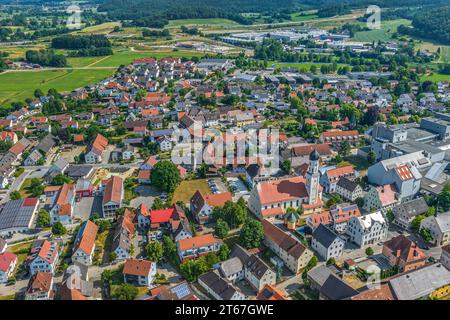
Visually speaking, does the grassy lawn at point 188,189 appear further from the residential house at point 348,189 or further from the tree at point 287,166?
the residential house at point 348,189

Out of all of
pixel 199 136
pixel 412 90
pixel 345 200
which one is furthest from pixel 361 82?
pixel 345 200

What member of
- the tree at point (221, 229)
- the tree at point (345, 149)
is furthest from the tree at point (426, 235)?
the tree at point (345, 149)

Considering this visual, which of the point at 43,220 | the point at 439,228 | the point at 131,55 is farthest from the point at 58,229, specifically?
the point at 131,55

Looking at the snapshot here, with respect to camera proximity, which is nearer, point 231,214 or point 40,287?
point 40,287

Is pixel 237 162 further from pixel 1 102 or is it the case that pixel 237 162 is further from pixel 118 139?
pixel 1 102

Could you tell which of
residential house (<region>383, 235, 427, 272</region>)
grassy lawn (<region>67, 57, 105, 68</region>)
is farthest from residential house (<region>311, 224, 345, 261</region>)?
grassy lawn (<region>67, 57, 105, 68</region>)

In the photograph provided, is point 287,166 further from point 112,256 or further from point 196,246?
point 112,256

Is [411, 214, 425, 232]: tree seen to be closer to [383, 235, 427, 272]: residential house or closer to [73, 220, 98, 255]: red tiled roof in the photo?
[383, 235, 427, 272]: residential house
